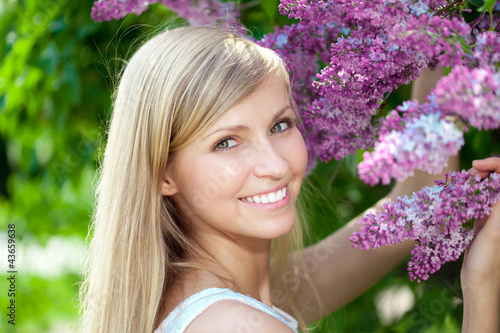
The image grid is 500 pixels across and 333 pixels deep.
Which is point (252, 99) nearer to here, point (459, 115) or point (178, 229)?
point (178, 229)

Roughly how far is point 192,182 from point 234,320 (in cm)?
30

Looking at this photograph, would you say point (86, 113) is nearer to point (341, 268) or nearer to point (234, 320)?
point (341, 268)

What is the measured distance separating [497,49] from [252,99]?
0.64m

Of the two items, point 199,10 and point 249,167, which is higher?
point 199,10

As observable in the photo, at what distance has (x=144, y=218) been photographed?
1351mm

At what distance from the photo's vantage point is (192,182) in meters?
1.27

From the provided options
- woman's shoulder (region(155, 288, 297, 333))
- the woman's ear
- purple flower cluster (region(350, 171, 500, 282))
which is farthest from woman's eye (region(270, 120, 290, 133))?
purple flower cluster (region(350, 171, 500, 282))

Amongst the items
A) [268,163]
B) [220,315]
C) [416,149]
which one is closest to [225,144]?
[268,163]

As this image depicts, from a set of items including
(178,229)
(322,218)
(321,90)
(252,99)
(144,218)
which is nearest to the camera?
(321,90)

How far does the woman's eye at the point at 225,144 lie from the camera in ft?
4.06

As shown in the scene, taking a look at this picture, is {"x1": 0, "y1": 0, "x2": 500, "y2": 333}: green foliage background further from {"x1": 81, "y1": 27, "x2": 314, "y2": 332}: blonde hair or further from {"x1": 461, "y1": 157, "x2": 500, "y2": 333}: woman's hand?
{"x1": 461, "y1": 157, "x2": 500, "y2": 333}: woman's hand

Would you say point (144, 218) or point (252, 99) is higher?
point (252, 99)

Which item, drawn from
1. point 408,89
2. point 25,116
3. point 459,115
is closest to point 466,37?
point 459,115

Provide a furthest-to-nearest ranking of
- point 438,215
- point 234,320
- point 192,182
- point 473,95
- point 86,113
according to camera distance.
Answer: point 86,113, point 192,182, point 234,320, point 438,215, point 473,95
